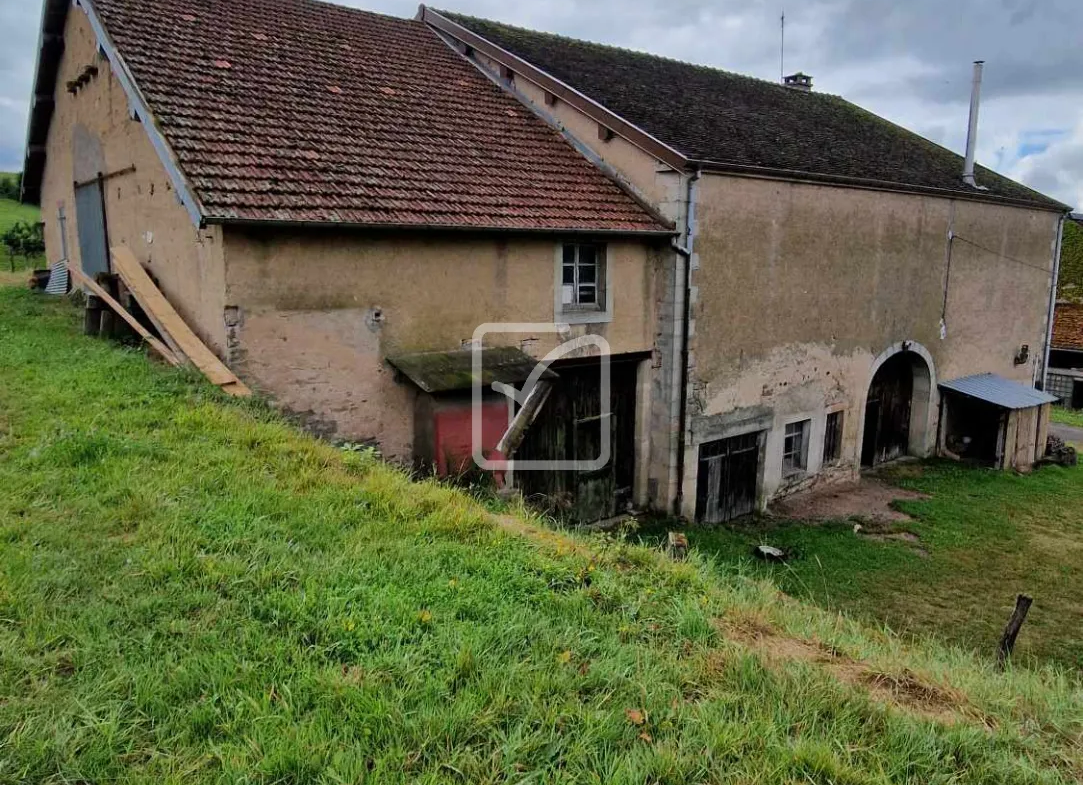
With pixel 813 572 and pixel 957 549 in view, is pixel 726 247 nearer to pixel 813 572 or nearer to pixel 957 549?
pixel 813 572

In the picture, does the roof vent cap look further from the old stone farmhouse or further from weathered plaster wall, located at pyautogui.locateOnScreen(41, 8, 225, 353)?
weathered plaster wall, located at pyautogui.locateOnScreen(41, 8, 225, 353)

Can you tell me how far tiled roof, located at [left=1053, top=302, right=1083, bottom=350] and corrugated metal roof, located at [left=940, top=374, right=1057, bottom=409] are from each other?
10569 millimetres

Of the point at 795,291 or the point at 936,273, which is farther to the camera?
the point at 936,273

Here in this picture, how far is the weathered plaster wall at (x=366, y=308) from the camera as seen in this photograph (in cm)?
816

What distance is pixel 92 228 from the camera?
13.0m

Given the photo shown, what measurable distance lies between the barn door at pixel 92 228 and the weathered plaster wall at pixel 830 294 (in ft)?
32.3

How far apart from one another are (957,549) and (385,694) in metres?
11.2

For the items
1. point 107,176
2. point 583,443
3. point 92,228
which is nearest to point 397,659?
point 583,443

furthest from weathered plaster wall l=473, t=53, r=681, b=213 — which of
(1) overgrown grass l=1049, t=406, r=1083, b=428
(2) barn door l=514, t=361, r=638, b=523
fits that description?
(1) overgrown grass l=1049, t=406, r=1083, b=428

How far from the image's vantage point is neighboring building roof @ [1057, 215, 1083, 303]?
30484 millimetres

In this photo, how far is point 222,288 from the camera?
7.91 metres

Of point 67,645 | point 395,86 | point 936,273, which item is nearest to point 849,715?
point 67,645

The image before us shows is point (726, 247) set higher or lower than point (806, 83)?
lower

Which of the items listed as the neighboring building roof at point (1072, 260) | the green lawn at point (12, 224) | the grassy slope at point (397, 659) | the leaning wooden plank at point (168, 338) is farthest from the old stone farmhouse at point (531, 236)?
the neighboring building roof at point (1072, 260)
